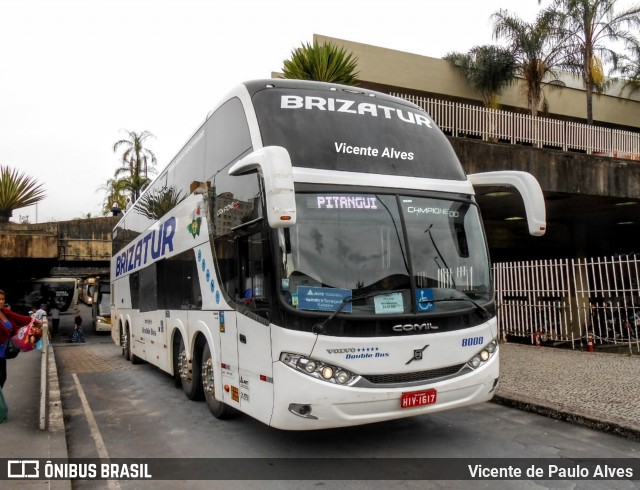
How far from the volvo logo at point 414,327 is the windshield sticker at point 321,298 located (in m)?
0.54

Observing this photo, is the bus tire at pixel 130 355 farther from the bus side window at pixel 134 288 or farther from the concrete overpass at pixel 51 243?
the concrete overpass at pixel 51 243

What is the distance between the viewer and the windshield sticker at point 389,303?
209 inches

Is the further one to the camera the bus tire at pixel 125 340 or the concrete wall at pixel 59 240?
the concrete wall at pixel 59 240

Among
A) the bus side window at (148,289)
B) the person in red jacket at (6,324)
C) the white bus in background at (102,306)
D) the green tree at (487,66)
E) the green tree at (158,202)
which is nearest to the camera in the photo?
the person in red jacket at (6,324)

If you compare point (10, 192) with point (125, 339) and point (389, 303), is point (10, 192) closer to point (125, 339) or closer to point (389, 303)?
point (125, 339)

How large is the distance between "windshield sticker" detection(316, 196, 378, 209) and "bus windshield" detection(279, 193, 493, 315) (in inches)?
0.4

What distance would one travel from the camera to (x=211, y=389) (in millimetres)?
7426

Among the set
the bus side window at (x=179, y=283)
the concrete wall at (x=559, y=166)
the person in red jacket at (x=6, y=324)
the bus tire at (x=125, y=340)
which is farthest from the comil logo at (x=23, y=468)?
the concrete wall at (x=559, y=166)

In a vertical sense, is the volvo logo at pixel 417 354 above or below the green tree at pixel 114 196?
below

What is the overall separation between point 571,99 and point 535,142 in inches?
726

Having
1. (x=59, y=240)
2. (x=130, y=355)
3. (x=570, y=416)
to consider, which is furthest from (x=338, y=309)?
(x=59, y=240)

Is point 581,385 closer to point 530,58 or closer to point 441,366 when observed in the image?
point 441,366

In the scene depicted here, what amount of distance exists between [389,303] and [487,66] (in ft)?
84.0

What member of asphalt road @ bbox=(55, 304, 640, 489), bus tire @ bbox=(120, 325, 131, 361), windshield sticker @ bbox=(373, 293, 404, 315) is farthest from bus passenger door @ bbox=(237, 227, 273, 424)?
bus tire @ bbox=(120, 325, 131, 361)
